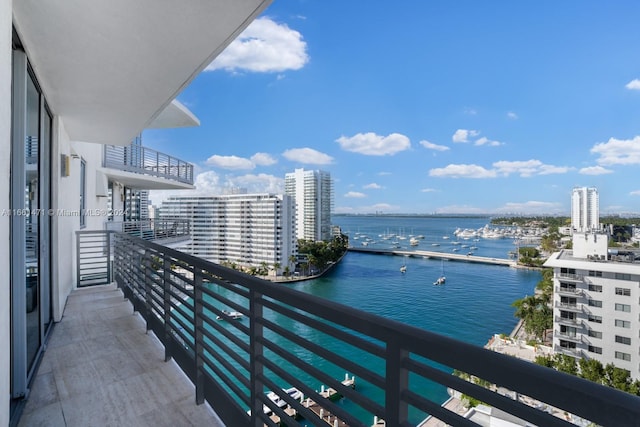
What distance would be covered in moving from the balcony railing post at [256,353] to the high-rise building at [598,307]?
26498 mm

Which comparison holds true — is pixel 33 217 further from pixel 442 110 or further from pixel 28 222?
pixel 442 110

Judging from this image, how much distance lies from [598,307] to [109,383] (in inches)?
1124

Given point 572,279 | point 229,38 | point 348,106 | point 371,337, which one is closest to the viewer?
point 371,337

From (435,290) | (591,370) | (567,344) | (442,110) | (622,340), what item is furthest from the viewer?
(442,110)

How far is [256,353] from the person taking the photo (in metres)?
1.52

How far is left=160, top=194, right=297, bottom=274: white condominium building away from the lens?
35.2 metres

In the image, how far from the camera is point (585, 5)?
109 feet

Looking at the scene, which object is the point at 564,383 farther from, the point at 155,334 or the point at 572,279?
the point at 572,279

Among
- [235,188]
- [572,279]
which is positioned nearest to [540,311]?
[572,279]

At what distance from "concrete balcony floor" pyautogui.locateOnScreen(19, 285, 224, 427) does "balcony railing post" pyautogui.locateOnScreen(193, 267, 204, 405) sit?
11 centimetres

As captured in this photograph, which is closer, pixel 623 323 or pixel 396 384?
pixel 396 384

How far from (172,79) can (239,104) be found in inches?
2401

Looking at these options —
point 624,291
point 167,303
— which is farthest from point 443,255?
point 167,303

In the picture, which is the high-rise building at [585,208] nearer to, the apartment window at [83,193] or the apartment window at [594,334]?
the apartment window at [594,334]
